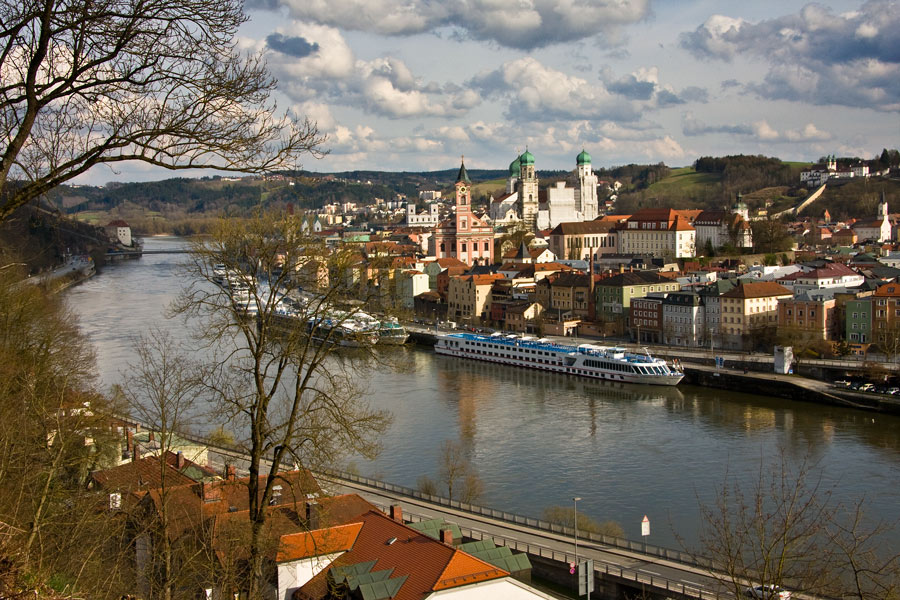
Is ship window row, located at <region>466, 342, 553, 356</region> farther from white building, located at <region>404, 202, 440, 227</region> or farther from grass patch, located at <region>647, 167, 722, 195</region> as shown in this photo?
grass patch, located at <region>647, 167, 722, 195</region>

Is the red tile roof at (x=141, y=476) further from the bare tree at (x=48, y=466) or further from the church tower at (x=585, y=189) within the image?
the church tower at (x=585, y=189)

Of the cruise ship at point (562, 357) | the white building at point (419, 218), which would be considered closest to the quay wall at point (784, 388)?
the cruise ship at point (562, 357)

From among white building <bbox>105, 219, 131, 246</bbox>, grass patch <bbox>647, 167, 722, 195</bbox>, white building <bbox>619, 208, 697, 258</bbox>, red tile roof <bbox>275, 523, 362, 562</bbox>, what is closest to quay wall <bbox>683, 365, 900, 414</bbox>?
red tile roof <bbox>275, 523, 362, 562</bbox>

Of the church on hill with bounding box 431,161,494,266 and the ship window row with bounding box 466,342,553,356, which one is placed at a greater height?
the church on hill with bounding box 431,161,494,266

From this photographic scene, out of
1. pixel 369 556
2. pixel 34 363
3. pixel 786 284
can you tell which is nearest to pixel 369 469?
pixel 34 363

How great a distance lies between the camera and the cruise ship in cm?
1541

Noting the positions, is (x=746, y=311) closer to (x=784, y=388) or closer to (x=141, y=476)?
(x=784, y=388)

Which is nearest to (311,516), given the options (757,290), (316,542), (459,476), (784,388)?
(316,542)

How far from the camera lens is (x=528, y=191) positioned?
3953cm

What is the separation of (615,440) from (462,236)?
19391 mm

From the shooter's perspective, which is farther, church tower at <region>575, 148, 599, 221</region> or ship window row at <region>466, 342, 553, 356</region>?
church tower at <region>575, 148, 599, 221</region>

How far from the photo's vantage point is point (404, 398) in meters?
13.4

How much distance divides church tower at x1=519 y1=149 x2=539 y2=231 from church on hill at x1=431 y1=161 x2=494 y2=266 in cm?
857

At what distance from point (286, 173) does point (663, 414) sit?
37.0 feet
